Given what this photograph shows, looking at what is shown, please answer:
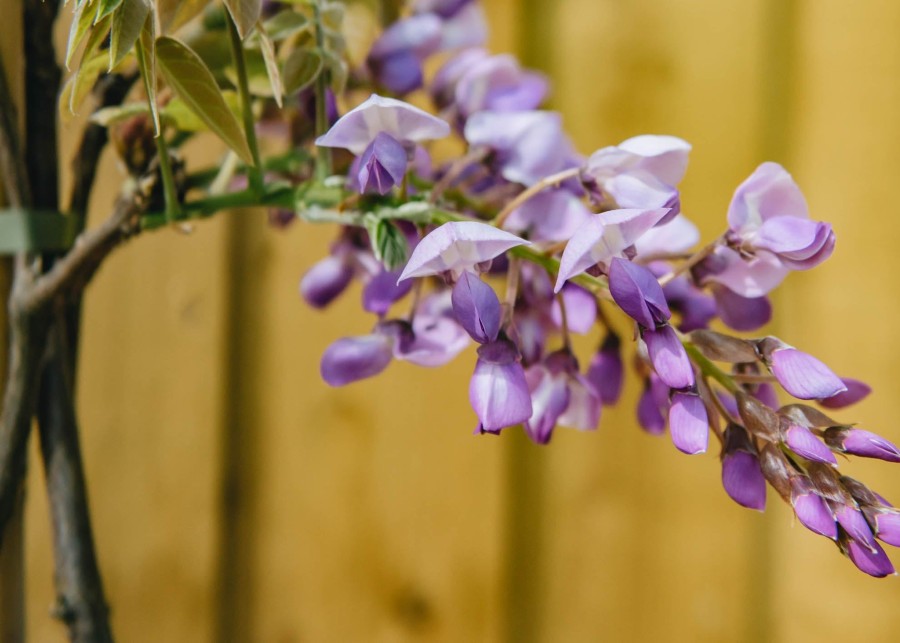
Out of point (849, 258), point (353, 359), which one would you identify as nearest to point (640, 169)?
point (353, 359)

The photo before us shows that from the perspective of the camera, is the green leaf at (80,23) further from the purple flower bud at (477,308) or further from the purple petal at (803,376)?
the purple petal at (803,376)

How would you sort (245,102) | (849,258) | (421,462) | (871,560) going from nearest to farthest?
(871,560) → (245,102) → (849,258) → (421,462)

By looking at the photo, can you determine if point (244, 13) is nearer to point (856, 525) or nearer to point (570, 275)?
point (570, 275)

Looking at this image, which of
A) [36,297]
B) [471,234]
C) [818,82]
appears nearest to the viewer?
[471,234]

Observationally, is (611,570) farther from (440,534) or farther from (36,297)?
(36,297)

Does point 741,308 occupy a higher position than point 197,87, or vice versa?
point 197,87

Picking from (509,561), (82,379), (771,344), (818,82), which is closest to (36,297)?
(771,344)

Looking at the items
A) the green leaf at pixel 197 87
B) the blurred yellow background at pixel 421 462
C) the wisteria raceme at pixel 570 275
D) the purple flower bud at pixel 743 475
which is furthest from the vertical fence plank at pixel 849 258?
the green leaf at pixel 197 87
